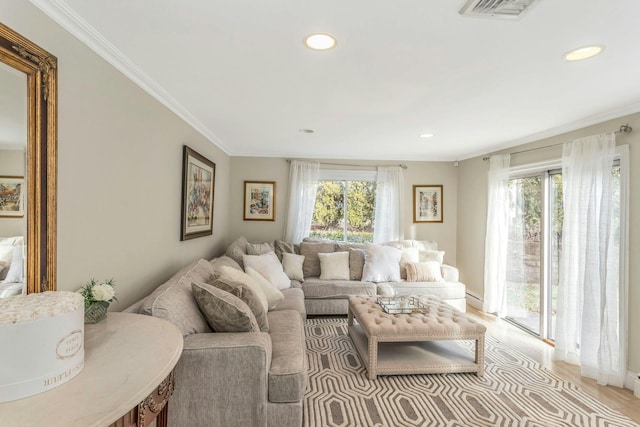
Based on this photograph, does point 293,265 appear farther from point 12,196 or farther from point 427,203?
point 12,196

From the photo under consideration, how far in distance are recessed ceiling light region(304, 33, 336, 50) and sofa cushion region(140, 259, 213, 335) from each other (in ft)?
5.53

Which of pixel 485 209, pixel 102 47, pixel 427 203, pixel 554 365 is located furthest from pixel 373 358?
pixel 427 203

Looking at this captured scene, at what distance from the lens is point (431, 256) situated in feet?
15.7

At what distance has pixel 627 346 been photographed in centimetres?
264

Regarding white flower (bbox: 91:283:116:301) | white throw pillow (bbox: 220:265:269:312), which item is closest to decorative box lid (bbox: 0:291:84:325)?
white flower (bbox: 91:283:116:301)

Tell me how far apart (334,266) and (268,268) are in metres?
1.08

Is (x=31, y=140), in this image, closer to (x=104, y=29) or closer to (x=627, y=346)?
(x=104, y=29)

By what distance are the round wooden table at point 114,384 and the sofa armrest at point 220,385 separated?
1.16ft

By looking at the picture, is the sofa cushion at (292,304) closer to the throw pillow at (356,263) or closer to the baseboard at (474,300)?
the throw pillow at (356,263)

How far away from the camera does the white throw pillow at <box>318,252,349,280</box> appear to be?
441 centimetres

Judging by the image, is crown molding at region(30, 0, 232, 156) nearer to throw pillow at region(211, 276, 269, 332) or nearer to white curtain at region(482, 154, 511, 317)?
throw pillow at region(211, 276, 269, 332)

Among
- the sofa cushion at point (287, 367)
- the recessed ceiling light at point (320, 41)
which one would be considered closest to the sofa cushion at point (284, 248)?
the sofa cushion at point (287, 367)

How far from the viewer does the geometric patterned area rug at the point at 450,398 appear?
2156mm

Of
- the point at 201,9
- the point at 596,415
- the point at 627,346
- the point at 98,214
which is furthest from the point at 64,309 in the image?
Result: the point at 627,346
